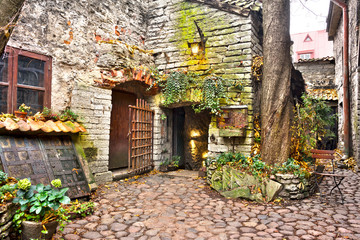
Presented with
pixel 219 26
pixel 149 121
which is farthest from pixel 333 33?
pixel 149 121

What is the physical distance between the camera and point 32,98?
429cm

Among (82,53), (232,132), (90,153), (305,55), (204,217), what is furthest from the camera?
(305,55)

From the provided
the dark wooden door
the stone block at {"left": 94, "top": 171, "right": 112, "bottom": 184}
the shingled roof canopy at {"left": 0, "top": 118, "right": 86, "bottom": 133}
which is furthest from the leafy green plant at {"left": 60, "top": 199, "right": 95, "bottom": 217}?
the dark wooden door

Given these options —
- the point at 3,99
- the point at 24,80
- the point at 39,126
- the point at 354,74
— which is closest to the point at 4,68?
the point at 24,80

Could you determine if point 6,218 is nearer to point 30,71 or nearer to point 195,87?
point 30,71

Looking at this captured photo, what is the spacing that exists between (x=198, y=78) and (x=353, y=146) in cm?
525

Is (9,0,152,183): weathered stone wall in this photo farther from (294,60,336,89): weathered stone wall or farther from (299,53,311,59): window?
(299,53,311,59): window

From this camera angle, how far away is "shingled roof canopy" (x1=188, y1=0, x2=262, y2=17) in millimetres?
Answer: 5422

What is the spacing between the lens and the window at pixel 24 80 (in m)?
3.92

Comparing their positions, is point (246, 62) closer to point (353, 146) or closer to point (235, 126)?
point (235, 126)

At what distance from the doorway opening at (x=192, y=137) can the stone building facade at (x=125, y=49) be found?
3.89 feet

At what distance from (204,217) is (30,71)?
3.77 metres

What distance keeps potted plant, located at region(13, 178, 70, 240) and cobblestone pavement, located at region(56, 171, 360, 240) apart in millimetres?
440

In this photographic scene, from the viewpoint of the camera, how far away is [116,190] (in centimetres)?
456
